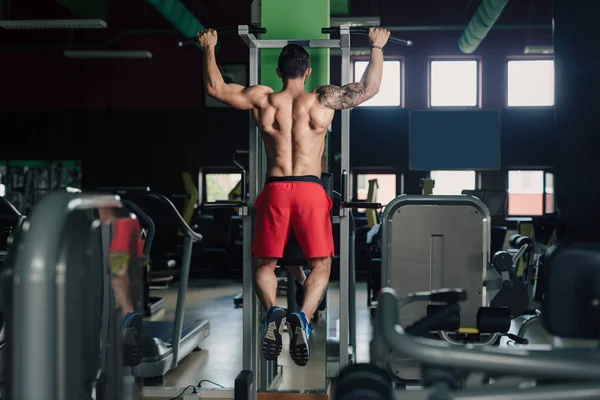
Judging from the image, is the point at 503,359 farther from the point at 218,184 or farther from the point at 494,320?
the point at 218,184

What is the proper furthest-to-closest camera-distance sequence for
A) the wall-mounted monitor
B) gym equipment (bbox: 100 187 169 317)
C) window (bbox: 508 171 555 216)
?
window (bbox: 508 171 555 216) → the wall-mounted monitor → gym equipment (bbox: 100 187 169 317)

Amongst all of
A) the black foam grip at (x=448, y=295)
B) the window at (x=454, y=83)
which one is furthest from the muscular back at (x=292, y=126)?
the window at (x=454, y=83)

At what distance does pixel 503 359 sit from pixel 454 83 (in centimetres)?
1066

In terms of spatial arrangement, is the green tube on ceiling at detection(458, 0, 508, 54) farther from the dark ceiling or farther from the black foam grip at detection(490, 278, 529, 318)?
the black foam grip at detection(490, 278, 529, 318)

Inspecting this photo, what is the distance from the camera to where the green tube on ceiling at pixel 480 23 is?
8124mm


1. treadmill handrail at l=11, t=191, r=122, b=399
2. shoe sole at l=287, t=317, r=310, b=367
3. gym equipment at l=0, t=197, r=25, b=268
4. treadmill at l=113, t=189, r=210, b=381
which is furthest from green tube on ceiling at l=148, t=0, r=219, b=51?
treadmill handrail at l=11, t=191, r=122, b=399

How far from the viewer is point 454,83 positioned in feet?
36.7

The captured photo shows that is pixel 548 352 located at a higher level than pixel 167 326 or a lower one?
higher

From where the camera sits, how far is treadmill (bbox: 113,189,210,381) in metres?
3.80

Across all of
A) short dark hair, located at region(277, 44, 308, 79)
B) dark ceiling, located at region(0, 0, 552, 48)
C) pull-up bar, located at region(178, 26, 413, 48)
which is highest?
dark ceiling, located at region(0, 0, 552, 48)

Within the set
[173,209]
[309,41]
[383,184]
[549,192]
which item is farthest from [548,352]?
[549,192]

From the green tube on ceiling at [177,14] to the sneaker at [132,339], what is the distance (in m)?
7.24

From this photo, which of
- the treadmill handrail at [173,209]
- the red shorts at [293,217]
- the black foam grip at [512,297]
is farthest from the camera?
the treadmill handrail at [173,209]

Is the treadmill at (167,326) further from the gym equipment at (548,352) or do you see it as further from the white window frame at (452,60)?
the white window frame at (452,60)
